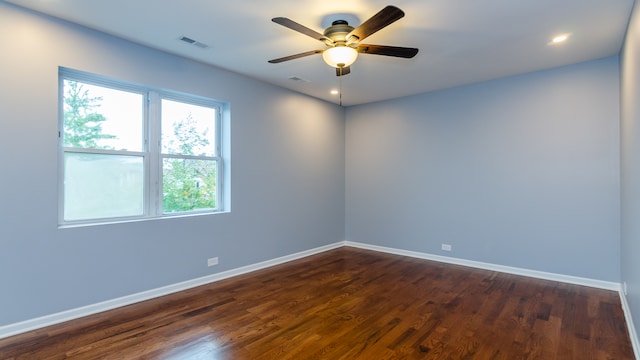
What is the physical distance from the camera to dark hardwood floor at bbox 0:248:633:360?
2.36m

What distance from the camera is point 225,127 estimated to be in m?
4.25

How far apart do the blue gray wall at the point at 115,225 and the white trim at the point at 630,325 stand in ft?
12.7

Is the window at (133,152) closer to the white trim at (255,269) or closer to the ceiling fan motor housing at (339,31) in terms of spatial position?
the white trim at (255,269)

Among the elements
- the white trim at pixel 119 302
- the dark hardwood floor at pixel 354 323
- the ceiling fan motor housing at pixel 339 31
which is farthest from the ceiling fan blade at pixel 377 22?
the white trim at pixel 119 302

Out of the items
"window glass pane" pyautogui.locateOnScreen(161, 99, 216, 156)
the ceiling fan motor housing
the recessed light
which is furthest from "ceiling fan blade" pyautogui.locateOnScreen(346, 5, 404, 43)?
"window glass pane" pyautogui.locateOnScreen(161, 99, 216, 156)

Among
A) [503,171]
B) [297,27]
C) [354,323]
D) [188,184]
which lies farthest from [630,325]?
[188,184]

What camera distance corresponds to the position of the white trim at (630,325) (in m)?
2.30

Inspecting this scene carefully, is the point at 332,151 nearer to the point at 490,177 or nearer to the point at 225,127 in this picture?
the point at 225,127

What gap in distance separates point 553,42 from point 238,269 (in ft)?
14.7

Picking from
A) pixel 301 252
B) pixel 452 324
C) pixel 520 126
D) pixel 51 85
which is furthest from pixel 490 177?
pixel 51 85

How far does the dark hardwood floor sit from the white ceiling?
2679 mm

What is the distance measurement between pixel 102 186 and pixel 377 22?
302cm

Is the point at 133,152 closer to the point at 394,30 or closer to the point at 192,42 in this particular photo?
the point at 192,42

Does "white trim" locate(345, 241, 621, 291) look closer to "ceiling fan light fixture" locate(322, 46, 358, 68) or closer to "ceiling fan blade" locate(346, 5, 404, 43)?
"ceiling fan light fixture" locate(322, 46, 358, 68)
